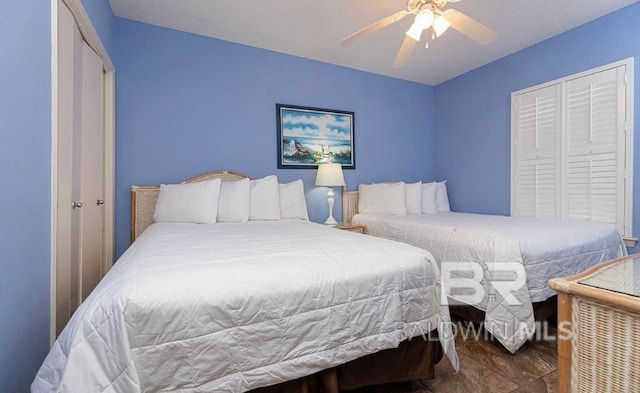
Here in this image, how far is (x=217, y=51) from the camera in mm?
2955

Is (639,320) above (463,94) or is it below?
below

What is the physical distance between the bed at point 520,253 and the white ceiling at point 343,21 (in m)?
1.77

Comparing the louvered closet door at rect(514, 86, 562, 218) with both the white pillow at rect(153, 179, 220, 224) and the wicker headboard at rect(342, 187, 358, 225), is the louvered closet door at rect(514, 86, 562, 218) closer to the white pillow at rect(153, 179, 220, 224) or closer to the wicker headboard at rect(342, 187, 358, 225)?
the wicker headboard at rect(342, 187, 358, 225)

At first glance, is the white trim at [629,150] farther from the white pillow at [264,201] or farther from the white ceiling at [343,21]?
the white pillow at [264,201]

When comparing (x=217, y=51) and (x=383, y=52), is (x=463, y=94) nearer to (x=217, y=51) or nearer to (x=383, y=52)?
(x=383, y=52)

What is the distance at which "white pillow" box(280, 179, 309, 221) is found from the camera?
289cm

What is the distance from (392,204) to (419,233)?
2.57ft

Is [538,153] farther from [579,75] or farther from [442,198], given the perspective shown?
[442,198]

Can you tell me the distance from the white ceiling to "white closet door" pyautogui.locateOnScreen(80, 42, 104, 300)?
797 mm

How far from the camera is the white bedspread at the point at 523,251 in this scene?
184 centimetres

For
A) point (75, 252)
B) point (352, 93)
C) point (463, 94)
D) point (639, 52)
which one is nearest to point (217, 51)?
point (352, 93)

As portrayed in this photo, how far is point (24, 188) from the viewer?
1.04 meters

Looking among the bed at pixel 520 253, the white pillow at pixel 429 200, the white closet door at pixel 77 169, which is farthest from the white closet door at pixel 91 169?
the white pillow at pixel 429 200

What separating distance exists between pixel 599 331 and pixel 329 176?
2.56 meters
